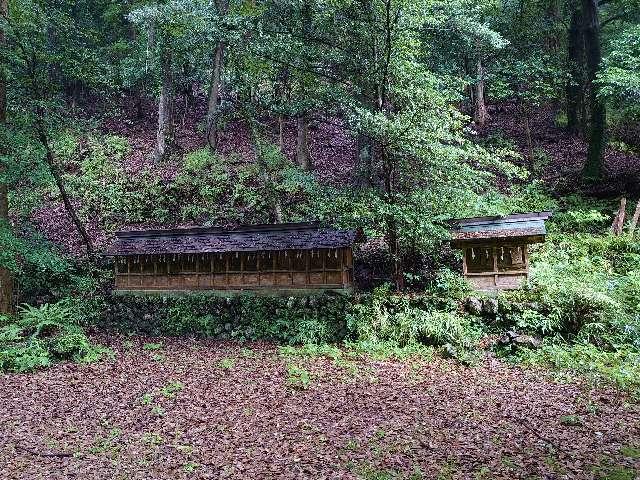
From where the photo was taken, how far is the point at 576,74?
24.2 metres

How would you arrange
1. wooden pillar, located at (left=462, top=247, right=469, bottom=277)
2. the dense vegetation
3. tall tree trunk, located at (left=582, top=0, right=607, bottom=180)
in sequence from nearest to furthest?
the dense vegetation
wooden pillar, located at (left=462, top=247, right=469, bottom=277)
tall tree trunk, located at (left=582, top=0, right=607, bottom=180)

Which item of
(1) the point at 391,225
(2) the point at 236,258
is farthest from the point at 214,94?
(1) the point at 391,225

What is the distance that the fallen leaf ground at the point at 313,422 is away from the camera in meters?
6.72

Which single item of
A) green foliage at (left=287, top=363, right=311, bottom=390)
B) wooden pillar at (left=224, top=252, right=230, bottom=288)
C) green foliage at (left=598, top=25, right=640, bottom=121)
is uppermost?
green foliage at (left=598, top=25, right=640, bottom=121)

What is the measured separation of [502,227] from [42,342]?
13.3m

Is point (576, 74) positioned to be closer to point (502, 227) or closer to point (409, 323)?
point (502, 227)

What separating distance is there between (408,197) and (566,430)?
7.71m

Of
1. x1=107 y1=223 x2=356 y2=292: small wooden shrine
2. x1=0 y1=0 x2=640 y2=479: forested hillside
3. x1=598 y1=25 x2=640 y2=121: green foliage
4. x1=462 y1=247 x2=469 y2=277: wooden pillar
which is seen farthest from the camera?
x1=598 y1=25 x2=640 y2=121: green foliage

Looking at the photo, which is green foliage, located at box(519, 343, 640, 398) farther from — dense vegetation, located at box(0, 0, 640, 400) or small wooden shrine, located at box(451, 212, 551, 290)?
small wooden shrine, located at box(451, 212, 551, 290)

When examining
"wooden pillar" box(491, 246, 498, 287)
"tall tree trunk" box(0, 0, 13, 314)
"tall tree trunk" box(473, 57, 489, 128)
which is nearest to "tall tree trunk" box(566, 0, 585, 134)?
"tall tree trunk" box(473, 57, 489, 128)

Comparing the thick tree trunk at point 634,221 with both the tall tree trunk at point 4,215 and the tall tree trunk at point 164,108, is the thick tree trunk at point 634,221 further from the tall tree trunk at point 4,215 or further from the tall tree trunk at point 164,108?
the tall tree trunk at point 164,108

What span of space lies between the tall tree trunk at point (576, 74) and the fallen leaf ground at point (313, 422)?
19.7 meters

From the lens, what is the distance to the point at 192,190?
21.8 meters

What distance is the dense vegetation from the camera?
40.6 feet
